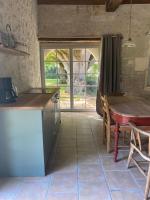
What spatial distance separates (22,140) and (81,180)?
0.83 meters

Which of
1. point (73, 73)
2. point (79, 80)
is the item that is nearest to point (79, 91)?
point (79, 80)

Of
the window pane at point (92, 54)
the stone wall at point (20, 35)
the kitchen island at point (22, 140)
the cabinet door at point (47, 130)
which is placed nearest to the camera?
the kitchen island at point (22, 140)

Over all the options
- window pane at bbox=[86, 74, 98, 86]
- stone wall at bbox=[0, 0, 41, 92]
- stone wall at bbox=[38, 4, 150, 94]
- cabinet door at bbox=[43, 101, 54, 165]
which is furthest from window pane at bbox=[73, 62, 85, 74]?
cabinet door at bbox=[43, 101, 54, 165]

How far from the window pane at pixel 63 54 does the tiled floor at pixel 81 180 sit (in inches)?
109

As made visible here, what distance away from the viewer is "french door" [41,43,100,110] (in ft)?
16.7

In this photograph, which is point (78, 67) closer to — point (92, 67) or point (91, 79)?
point (92, 67)

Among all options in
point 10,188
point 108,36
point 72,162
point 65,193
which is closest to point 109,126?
point 72,162

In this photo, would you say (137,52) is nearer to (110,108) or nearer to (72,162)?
(110,108)

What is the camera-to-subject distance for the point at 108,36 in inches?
181

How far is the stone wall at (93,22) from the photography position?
4.67 metres

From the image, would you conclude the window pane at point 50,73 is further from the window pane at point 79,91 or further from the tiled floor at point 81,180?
the tiled floor at point 81,180

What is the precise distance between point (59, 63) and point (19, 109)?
3.33 metres

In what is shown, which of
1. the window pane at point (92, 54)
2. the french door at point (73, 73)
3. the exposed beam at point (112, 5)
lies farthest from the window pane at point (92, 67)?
the exposed beam at point (112, 5)

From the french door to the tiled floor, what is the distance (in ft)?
7.87
